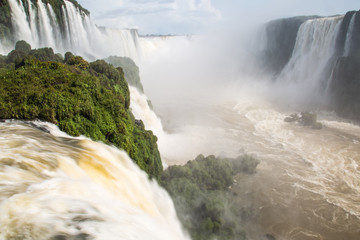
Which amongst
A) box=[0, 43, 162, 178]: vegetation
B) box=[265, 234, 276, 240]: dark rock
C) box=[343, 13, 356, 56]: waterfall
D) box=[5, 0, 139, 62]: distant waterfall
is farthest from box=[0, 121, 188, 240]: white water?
box=[343, 13, 356, 56]: waterfall

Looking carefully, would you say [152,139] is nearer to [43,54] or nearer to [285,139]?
[43,54]

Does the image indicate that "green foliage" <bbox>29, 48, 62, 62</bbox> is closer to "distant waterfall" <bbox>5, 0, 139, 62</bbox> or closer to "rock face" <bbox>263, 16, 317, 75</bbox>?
"distant waterfall" <bbox>5, 0, 139, 62</bbox>

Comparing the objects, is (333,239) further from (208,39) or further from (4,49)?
(208,39)

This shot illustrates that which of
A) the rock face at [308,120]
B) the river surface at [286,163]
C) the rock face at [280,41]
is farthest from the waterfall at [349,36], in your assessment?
the rock face at [280,41]

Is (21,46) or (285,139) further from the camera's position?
(285,139)

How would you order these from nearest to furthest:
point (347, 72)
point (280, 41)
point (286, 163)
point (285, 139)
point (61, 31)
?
point (286, 163), point (285, 139), point (347, 72), point (61, 31), point (280, 41)

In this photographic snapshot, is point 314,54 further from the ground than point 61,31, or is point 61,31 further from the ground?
point 61,31

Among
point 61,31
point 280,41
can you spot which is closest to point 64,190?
point 61,31

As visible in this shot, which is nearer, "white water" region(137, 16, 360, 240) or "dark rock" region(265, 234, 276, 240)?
"dark rock" region(265, 234, 276, 240)
